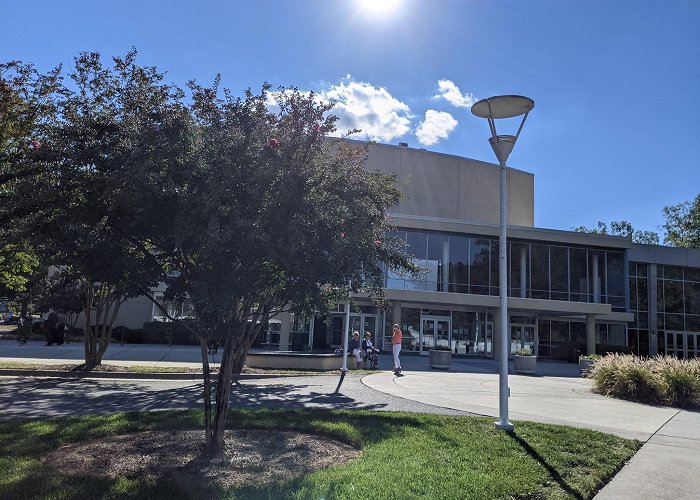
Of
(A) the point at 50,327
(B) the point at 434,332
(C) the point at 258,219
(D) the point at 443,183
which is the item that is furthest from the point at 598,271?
(C) the point at 258,219

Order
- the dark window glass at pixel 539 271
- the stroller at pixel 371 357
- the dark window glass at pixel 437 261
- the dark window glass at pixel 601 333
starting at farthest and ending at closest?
Result: the dark window glass at pixel 601 333 < the dark window glass at pixel 539 271 < the dark window glass at pixel 437 261 < the stroller at pixel 371 357

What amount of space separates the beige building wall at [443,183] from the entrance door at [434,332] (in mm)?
10881

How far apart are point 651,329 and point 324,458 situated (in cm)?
3769

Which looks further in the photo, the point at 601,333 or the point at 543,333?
the point at 601,333

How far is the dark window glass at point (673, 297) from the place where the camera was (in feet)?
122

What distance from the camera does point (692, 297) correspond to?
37.9m

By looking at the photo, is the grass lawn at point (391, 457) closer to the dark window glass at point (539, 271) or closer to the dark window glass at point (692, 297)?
the dark window glass at point (539, 271)

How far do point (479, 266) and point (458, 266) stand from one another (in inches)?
51.3

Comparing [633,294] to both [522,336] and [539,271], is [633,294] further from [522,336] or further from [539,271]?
[539,271]

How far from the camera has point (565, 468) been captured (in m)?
5.80

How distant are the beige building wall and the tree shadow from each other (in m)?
32.4

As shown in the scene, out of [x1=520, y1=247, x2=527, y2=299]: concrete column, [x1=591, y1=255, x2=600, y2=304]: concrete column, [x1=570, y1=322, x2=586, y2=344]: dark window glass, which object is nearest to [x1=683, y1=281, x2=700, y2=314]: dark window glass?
[x1=570, y1=322, x2=586, y2=344]: dark window glass

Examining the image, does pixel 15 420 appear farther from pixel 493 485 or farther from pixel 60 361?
pixel 60 361

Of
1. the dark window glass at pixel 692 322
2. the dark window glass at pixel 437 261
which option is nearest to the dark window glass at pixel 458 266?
the dark window glass at pixel 437 261
